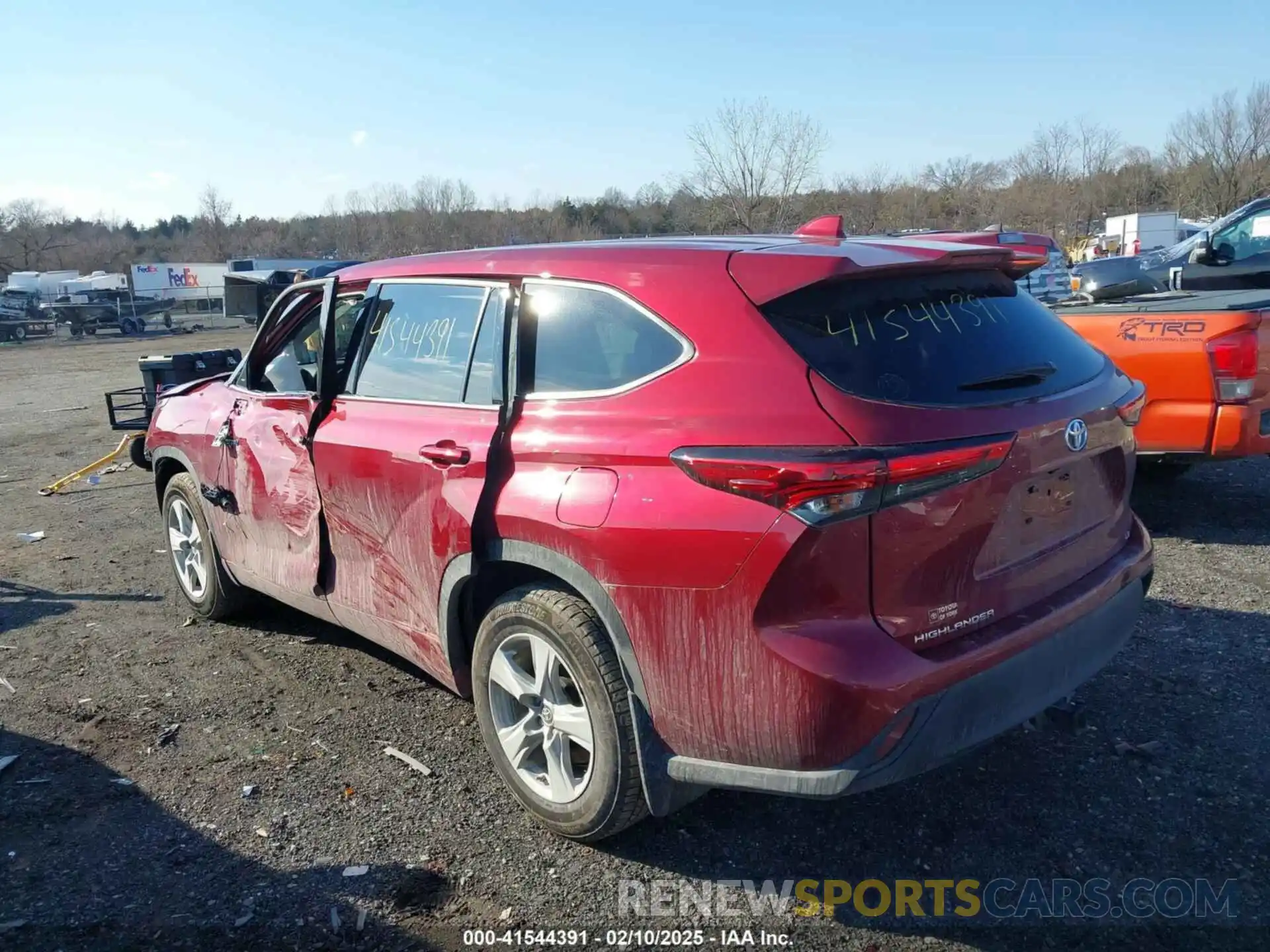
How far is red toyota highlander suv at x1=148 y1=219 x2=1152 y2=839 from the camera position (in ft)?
8.27

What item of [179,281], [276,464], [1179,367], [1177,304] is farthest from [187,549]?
[179,281]

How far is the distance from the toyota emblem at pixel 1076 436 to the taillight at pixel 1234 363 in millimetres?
3258

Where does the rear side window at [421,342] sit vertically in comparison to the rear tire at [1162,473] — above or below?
above

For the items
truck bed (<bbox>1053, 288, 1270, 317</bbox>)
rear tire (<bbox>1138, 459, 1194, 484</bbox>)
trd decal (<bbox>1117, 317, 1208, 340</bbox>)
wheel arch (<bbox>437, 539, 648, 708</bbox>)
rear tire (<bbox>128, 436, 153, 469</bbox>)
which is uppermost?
truck bed (<bbox>1053, 288, 1270, 317</bbox>)

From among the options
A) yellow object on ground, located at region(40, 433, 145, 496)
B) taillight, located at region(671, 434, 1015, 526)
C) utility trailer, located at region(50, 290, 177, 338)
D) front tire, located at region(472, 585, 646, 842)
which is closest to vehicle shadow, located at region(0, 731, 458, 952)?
front tire, located at region(472, 585, 646, 842)

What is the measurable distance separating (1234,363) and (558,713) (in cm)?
453

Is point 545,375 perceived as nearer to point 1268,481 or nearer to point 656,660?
point 656,660

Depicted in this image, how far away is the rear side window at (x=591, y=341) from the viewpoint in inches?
115

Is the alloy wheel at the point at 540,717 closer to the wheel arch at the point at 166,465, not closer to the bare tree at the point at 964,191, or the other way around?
the wheel arch at the point at 166,465

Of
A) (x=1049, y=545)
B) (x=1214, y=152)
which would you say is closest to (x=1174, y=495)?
(x=1049, y=545)

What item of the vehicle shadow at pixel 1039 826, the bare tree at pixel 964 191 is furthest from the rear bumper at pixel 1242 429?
the bare tree at pixel 964 191

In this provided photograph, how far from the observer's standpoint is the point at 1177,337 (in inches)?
224

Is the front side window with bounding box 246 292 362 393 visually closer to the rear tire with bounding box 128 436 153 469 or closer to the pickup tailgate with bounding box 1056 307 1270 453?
the rear tire with bounding box 128 436 153 469

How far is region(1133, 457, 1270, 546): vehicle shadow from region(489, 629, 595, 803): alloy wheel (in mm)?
4546
